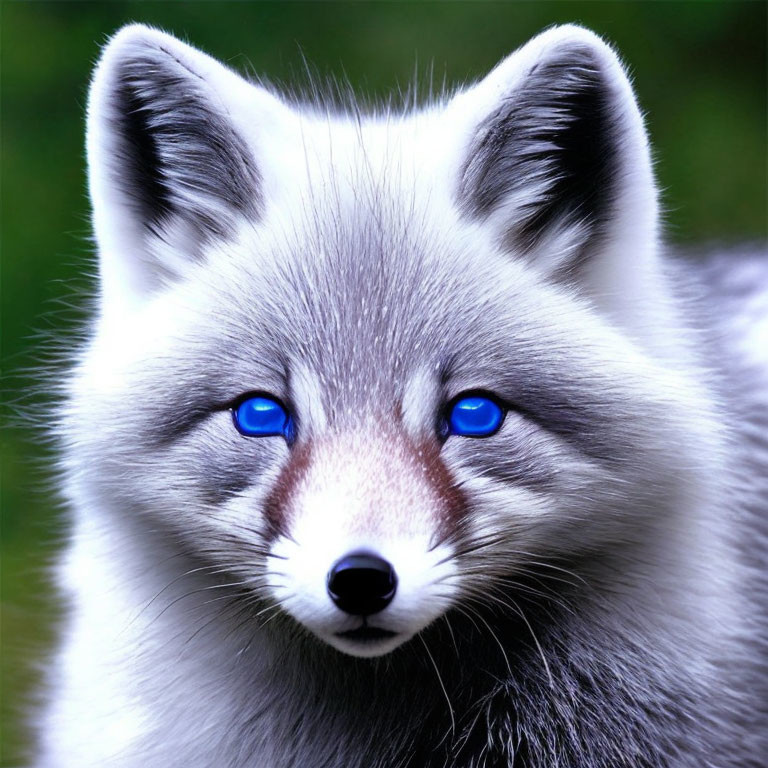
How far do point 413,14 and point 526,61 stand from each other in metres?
4.18

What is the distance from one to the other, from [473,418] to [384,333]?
26cm

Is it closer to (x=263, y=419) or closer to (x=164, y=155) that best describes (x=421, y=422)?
(x=263, y=419)

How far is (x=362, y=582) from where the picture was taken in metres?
2.25

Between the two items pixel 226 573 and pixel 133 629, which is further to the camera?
pixel 133 629

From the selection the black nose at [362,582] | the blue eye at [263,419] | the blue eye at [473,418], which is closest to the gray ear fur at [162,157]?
the blue eye at [263,419]

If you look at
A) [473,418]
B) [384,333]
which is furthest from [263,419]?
[473,418]

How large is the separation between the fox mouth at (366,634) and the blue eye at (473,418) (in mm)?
457

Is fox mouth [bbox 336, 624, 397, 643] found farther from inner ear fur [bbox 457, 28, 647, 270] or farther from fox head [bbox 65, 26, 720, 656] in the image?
inner ear fur [bbox 457, 28, 647, 270]

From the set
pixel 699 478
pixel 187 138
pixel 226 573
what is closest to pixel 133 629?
pixel 226 573

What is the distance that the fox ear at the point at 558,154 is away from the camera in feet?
8.82

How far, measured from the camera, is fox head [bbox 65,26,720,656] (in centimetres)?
251

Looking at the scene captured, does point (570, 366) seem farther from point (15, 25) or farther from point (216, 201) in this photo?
point (15, 25)

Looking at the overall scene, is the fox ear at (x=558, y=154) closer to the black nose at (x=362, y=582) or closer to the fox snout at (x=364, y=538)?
the fox snout at (x=364, y=538)

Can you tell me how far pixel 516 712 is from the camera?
2844 mm
